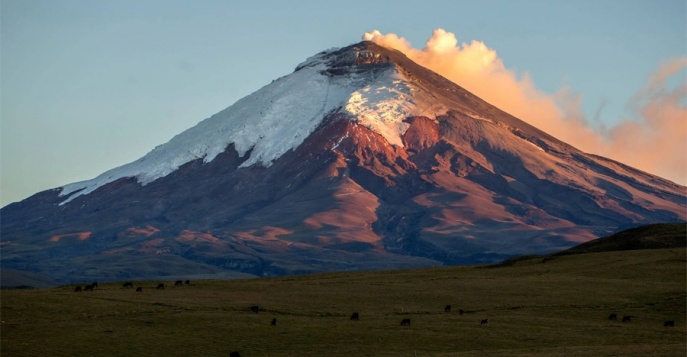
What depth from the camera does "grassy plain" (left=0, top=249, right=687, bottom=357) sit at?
61531 mm

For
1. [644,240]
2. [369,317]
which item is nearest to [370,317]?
[369,317]

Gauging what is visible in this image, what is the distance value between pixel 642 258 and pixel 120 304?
55868mm

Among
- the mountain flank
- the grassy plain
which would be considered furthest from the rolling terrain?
the mountain flank

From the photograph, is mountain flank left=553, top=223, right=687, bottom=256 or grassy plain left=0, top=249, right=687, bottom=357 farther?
mountain flank left=553, top=223, right=687, bottom=256

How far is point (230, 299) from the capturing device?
266ft

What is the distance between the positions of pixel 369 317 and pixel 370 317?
0.10 metres

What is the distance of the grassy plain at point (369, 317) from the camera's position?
2422 inches

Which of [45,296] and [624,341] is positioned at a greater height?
[45,296]

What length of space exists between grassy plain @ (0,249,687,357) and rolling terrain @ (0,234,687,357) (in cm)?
9

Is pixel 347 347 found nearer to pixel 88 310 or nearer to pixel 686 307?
pixel 88 310

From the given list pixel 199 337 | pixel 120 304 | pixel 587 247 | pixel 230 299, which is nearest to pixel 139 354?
pixel 199 337

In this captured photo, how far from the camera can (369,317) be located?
73750 mm

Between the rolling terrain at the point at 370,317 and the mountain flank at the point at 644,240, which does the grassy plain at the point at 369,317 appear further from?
the mountain flank at the point at 644,240

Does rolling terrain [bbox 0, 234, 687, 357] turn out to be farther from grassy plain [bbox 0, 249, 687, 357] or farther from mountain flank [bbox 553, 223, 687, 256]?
mountain flank [bbox 553, 223, 687, 256]
